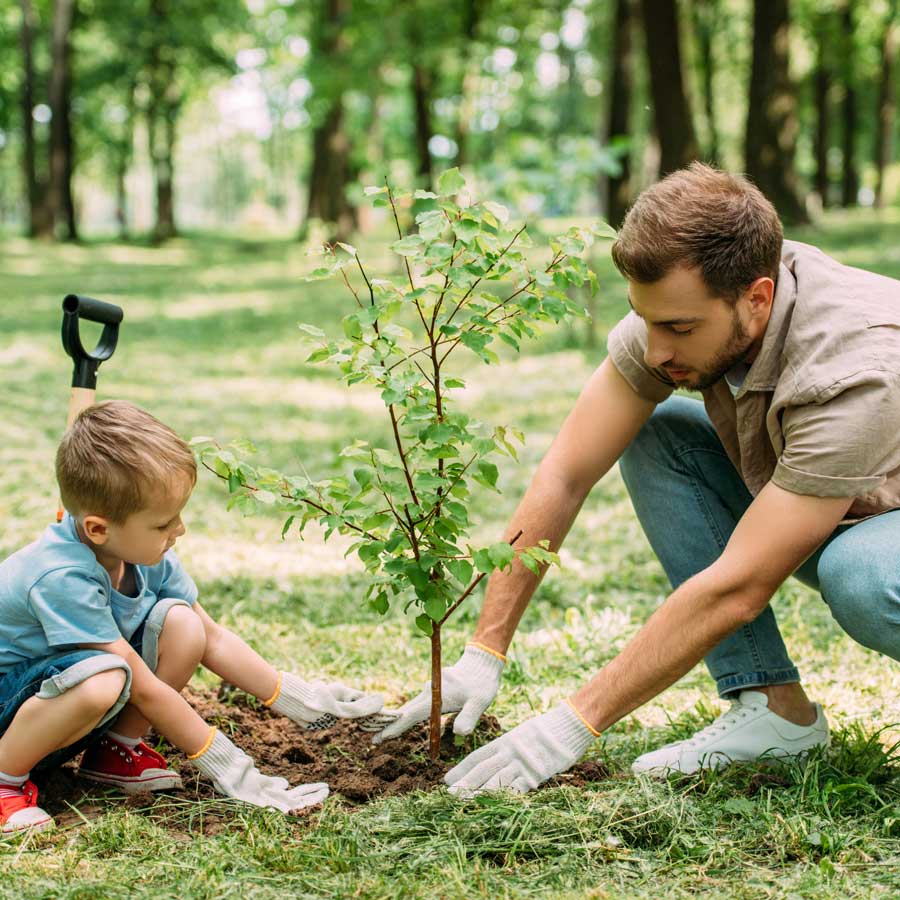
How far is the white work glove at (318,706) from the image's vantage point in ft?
9.83

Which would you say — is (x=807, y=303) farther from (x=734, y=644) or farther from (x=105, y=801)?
(x=105, y=801)

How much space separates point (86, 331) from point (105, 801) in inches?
295

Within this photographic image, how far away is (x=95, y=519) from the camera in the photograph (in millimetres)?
2469

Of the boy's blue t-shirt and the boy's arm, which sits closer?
the boy's blue t-shirt

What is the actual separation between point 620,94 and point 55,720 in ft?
44.8

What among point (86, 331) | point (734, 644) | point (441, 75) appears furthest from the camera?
point (441, 75)

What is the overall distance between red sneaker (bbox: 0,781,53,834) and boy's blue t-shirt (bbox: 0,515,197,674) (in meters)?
0.27

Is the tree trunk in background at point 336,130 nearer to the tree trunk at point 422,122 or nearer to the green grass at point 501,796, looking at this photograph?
the tree trunk at point 422,122

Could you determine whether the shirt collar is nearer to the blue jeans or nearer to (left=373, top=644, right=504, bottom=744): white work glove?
the blue jeans

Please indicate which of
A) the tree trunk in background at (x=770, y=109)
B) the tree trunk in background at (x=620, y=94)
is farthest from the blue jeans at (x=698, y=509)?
the tree trunk in background at (x=770, y=109)

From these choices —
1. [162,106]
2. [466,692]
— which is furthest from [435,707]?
[162,106]

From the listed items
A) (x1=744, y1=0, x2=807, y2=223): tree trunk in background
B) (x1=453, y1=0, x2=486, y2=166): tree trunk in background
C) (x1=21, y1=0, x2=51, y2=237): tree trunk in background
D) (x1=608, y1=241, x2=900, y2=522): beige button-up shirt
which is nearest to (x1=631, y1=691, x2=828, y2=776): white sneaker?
(x1=608, y1=241, x2=900, y2=522): beige button-up shirt

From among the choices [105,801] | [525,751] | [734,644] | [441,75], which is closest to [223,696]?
[105,801]

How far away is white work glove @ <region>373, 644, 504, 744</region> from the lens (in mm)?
2855
